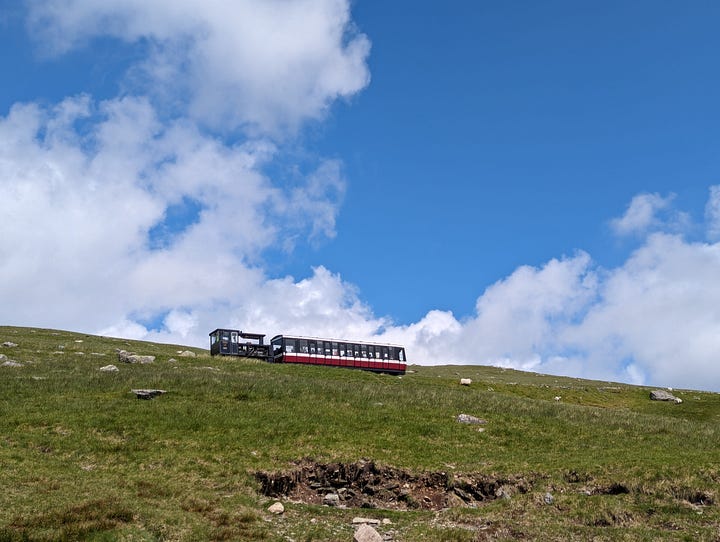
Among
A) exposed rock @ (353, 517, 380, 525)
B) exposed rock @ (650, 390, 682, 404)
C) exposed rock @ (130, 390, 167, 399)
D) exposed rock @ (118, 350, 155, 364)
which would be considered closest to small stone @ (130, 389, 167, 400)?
exposed rock @ (130, 390, 167, 399)

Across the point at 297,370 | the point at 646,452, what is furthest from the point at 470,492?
the point at 297,370

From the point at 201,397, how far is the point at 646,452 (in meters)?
25.1

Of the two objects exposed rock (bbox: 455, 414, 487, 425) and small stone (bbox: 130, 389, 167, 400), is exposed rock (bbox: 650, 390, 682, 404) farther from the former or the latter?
small stone (bbox: 130, 389, 167, 400)

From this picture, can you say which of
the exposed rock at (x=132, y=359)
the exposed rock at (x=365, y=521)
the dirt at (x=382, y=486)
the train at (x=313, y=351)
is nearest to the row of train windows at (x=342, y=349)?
the train at (x=313, y=351)

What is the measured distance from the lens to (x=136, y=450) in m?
23.8

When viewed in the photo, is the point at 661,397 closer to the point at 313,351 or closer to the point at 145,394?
the point at 313,351

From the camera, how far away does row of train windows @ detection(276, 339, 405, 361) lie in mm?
74375

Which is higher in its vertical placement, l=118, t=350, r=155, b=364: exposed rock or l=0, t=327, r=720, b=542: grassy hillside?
l=118, t=350, r=155, b=364: exposed rock

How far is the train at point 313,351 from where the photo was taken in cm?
6869

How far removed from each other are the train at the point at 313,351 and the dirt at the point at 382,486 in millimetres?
47198

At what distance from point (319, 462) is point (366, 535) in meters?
8.38

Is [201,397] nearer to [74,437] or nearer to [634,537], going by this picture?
[74,437]

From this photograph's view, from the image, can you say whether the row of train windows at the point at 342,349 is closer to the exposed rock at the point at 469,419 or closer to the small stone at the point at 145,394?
the small stone at the point at 145,394

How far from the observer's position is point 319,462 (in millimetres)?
23641
